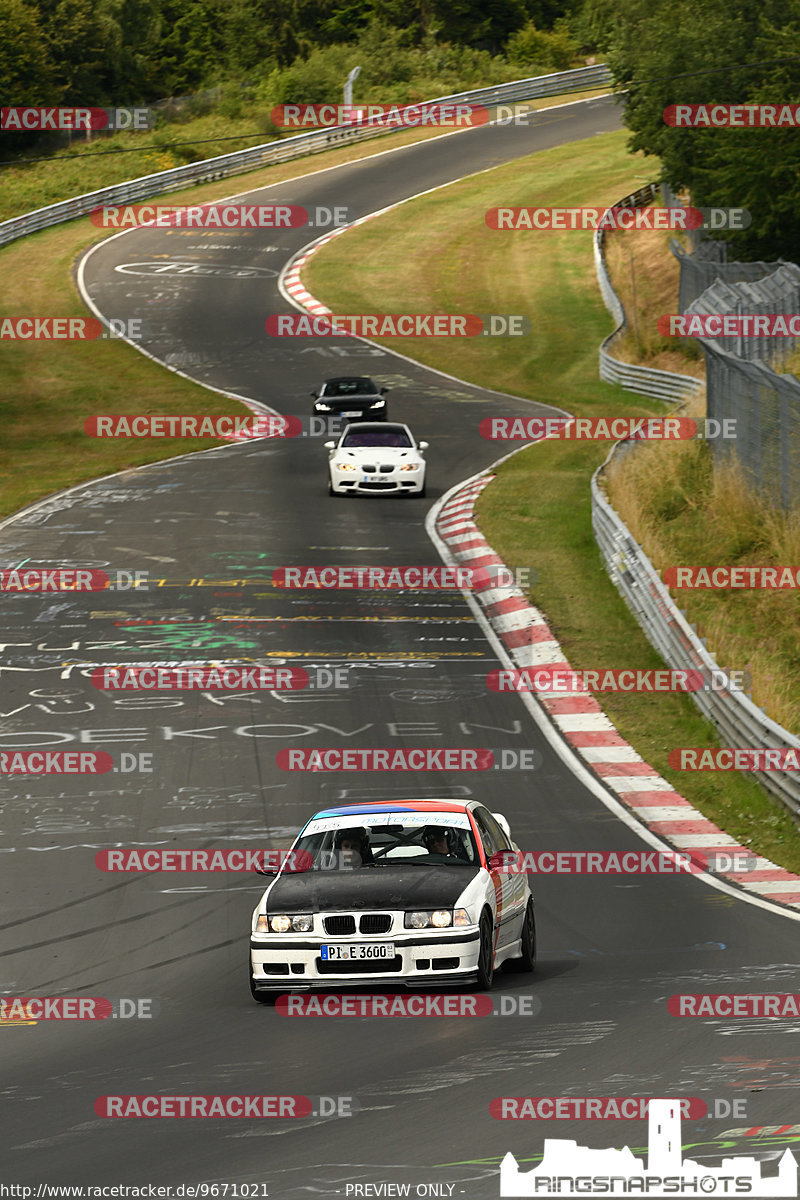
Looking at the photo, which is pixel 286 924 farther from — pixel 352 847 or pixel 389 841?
pixel 389 841

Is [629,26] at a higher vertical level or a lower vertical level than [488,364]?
higher

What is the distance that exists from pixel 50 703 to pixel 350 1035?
1104cm

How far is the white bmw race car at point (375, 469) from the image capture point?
33000mm

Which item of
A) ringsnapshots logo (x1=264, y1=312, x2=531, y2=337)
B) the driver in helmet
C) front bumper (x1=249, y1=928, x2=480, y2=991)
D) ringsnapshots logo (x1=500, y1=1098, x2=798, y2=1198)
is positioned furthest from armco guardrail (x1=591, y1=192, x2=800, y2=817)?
ringsnapshots logo (x1=264, y1=312, x2=531, y2=337)

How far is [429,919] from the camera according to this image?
400 inches

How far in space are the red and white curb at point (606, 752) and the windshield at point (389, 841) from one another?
10.6 feet

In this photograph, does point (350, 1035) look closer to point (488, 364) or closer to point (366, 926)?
point (366, 926)

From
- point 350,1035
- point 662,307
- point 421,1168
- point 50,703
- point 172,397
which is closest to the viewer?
point 421,1168

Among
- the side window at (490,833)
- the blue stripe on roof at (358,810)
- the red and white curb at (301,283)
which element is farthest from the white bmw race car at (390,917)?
the red and white curb at (301,283)

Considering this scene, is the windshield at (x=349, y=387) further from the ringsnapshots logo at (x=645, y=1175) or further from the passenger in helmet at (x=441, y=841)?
the ringsnapshots logo at (x=645, y=1175)

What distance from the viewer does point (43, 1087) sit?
8508mm

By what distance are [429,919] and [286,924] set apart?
865mm

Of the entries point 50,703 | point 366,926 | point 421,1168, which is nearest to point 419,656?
point 50,703

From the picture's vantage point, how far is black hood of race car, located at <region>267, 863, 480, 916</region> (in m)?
10.3
